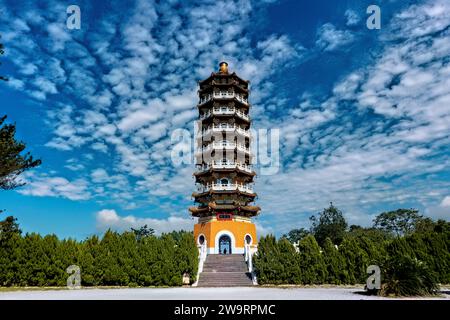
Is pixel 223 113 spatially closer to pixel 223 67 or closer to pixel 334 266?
pixel 223 67

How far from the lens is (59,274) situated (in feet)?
66.7

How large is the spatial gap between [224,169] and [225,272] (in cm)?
1131

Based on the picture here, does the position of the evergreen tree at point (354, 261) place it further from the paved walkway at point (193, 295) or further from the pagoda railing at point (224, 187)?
the pagoda railing at point (224, 187)

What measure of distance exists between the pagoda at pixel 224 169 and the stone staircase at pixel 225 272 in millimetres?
5554

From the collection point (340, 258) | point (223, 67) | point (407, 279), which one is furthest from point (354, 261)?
point (223, 67)

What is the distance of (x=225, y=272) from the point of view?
951 inches

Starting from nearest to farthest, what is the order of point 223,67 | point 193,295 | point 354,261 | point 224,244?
point 193,295
point 354,261
point 224,244
point 223,67

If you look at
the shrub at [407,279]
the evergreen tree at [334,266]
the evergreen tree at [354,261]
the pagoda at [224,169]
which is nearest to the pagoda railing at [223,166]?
the pagoda at [224,169]

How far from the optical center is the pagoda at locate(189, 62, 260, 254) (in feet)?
107

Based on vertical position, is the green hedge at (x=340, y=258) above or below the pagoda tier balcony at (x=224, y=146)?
below

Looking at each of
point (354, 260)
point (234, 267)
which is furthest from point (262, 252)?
point (354, 260)

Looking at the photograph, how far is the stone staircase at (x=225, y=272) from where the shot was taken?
22044 mm

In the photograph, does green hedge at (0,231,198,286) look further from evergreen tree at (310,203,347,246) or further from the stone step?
evergreen tree at (310,203,347,246)
